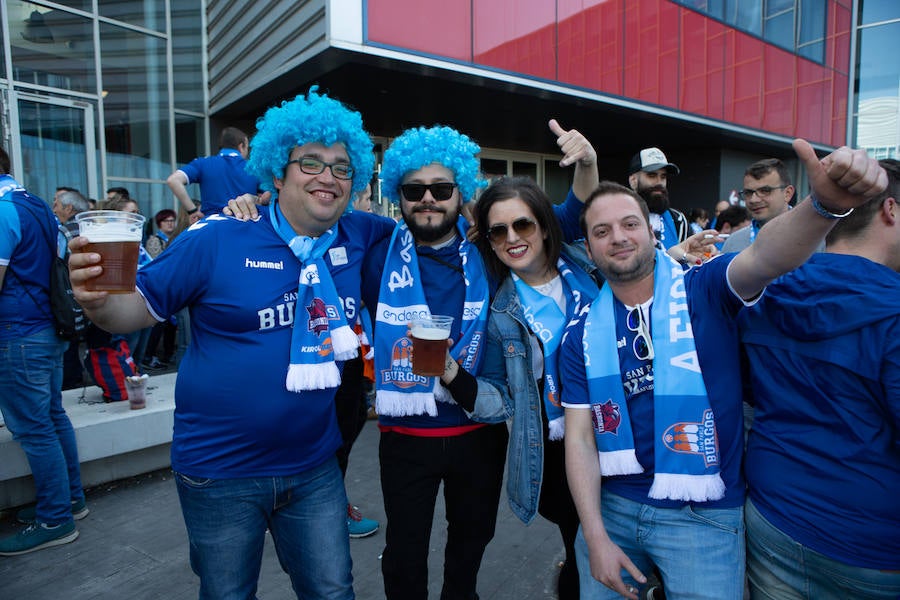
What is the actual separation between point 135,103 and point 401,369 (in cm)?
943

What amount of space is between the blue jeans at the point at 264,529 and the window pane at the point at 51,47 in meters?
9.06

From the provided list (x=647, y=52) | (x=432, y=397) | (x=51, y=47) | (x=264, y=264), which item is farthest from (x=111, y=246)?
(x=647, y=52)

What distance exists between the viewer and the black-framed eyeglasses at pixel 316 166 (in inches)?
83.9

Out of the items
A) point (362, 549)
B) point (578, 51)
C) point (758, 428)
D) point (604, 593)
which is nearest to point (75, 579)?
point (362, 549)

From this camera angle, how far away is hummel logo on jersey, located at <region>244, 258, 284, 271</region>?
199 centimetres

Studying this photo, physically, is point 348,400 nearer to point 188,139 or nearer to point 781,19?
point 188,139

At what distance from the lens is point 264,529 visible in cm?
209

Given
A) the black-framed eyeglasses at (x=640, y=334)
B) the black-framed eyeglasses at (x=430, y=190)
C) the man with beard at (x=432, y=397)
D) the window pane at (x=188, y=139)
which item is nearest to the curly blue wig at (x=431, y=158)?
the man with beard at (x=432, y=397)

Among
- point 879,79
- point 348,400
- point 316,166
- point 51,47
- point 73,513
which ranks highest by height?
Result: point 879,79

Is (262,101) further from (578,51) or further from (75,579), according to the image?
(75,579)

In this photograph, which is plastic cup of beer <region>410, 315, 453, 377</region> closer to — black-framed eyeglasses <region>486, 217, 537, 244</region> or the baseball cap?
black-framed eyeglasses <region>486, 217, 537, 244</region>

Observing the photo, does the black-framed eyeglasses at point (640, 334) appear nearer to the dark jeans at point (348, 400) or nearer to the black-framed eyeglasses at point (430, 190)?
the black-framed eyeglasses at point (430, 190)

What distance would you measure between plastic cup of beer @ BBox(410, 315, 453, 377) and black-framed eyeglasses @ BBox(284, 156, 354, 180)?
67 centimetres

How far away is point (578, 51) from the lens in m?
9.83
